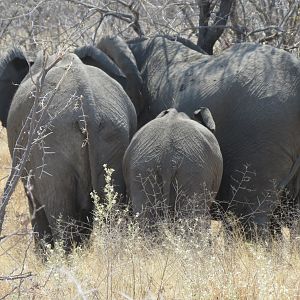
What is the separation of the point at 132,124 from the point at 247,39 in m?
3.08

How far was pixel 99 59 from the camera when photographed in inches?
324

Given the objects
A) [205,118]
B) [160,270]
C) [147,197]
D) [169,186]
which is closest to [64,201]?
[147,197]

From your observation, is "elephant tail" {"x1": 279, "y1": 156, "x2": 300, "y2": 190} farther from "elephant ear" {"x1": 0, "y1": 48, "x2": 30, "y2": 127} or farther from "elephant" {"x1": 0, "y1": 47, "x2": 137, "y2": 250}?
"elephant ear" {"x1": 0, "y1": 48, "x2": 30, "y2": 127}

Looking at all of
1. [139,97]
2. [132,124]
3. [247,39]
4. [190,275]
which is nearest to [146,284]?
[190,275]

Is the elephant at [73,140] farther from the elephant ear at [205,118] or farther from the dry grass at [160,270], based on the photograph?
the elephant ear at [205,118]

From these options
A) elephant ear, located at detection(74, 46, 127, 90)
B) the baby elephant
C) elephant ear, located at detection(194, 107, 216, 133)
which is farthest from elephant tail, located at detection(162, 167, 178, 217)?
elephant ear, located at detection(74, 46, 127, 90)

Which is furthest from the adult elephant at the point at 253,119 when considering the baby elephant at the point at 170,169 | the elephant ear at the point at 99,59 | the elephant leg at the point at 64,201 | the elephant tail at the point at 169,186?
the elephant leg at the point at 64,201

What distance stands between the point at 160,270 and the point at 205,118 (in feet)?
5.78

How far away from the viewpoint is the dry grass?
4.92m

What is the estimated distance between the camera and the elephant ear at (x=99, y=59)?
27.0 feet

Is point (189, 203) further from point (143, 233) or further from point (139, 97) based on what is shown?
point (139, 97)

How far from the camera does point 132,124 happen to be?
7570 mm

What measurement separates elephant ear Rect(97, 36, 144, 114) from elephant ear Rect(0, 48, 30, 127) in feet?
2.64

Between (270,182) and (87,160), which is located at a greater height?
(87,160)
